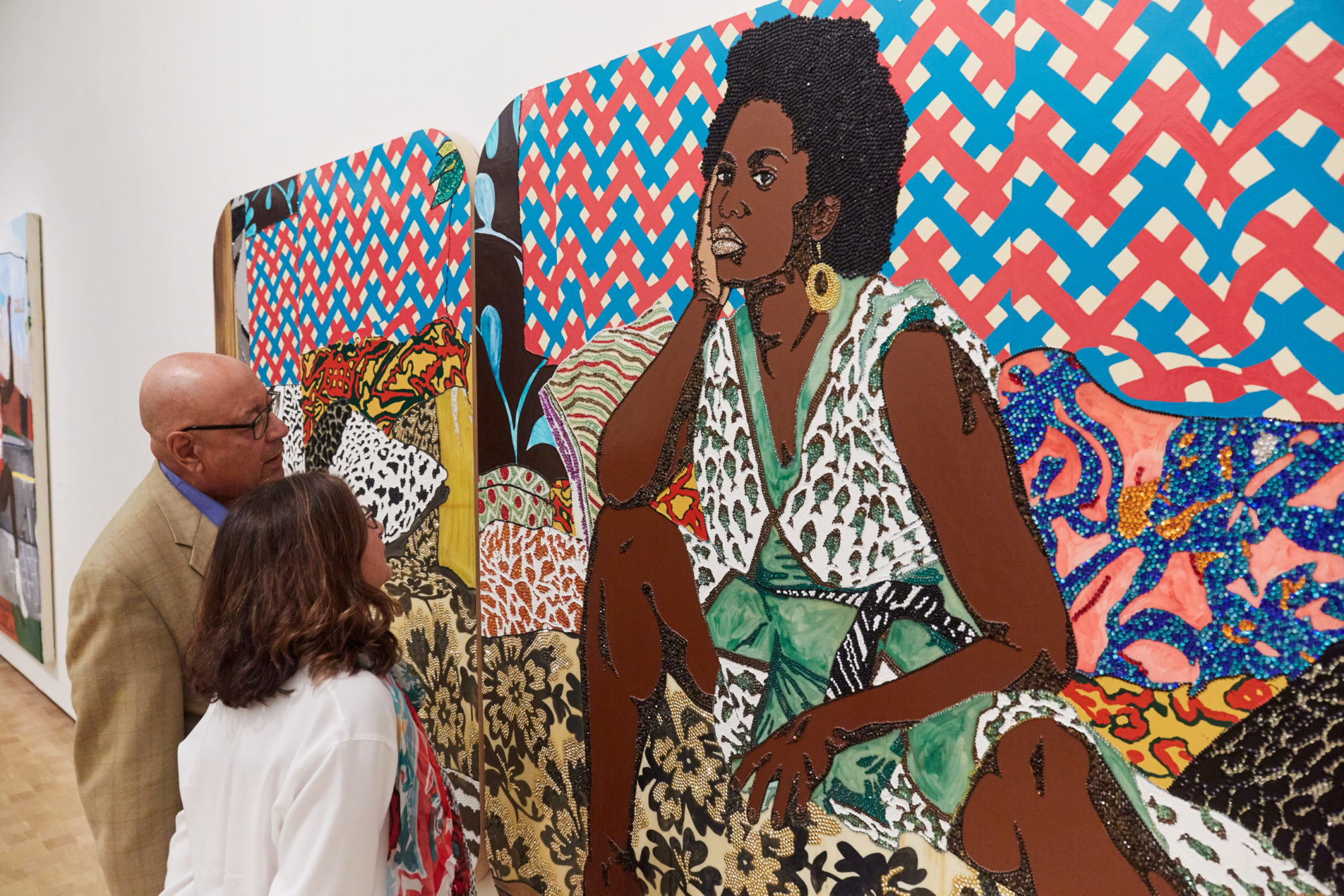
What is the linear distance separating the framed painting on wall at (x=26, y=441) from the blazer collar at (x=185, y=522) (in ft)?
9.06

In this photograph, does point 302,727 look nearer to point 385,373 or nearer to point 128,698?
point 128,698

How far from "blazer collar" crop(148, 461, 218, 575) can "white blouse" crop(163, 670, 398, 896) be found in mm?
401

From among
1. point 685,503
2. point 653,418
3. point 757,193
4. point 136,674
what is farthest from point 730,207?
point 136,674

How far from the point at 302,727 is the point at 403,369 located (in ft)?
2.78

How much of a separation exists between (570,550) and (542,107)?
2.62 ft

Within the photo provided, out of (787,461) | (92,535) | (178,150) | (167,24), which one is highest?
(167,24)

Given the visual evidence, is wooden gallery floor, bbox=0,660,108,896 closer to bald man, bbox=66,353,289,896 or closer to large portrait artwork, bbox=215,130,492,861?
bald man, bbox=66,353,289,896

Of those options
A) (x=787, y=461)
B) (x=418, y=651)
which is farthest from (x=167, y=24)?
(x=787, y=461)

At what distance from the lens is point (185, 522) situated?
1.37 metres

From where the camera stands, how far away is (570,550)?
1.32 m

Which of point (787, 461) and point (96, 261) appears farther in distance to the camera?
point (96, 261)

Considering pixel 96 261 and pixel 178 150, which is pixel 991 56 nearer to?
pixel 178 150

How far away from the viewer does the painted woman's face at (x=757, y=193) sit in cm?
103

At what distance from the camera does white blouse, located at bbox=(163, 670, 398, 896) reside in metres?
0.93
